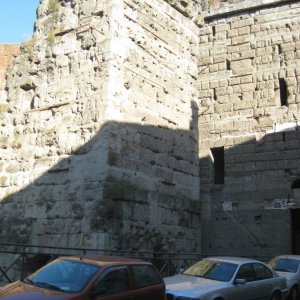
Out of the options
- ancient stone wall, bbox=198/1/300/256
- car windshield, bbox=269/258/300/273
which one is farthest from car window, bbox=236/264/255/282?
ancient stone wall, bbox=198/1/300/256

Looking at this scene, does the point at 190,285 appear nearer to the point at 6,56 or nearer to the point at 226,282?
the point at 226,282

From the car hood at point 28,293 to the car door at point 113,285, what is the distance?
0.50m

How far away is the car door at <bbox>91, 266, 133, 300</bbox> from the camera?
20.8ft

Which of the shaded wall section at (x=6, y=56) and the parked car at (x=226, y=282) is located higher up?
the shaded wall section at (x=6, y=56)

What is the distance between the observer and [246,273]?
9539 mm

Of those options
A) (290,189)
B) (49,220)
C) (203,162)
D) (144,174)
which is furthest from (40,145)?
(290,189)

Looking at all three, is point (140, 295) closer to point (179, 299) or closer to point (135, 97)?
point (179, 299)

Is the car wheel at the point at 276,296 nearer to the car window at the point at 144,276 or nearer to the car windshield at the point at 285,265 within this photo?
the car windshield at the point at 285,265

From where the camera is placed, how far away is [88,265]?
265 inches

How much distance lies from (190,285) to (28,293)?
11.5 ft

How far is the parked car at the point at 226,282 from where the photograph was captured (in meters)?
8.41

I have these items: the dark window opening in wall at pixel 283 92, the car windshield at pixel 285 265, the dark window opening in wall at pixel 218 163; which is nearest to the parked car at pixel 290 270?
the car windshield at pixel 285 265

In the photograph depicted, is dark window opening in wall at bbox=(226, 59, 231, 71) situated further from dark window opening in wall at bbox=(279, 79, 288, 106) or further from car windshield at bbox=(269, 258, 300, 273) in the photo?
car windshield at bbox=(269, 258, 300, 273)

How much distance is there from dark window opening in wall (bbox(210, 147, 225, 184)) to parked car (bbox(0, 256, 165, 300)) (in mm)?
9813
